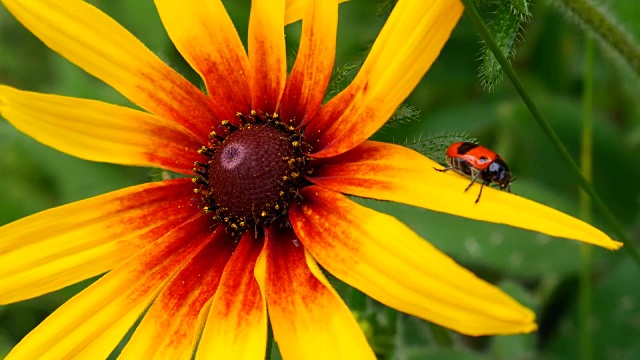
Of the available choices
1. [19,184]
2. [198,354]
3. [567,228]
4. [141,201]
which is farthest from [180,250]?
[19,184]

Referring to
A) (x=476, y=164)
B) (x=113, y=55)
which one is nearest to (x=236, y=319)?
(x=476, y=164)

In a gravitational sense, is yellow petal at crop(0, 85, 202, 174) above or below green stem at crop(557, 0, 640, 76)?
above

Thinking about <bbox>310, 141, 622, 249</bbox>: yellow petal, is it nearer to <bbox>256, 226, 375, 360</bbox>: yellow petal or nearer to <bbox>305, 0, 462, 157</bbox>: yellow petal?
<bbox>305, 0, 462, 157</bbox>: yellow petal

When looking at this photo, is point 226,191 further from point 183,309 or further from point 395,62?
point 395,62

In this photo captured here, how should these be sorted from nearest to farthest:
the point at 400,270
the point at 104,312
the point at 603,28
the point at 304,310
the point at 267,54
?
the point at 400,270, the point at 304,310, the point at 104,312, the point at 267,54, the point at 603,28

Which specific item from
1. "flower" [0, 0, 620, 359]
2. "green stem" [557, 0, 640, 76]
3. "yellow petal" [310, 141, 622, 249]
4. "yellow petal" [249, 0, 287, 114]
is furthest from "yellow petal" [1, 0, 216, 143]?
"green stem" [557, 0, 640, 76]

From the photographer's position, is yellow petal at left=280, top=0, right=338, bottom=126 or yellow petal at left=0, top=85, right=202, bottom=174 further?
yellow petal at left=0, top=85, right=202, bottom=174

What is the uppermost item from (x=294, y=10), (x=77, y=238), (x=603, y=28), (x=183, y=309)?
(x=294, y=10)
